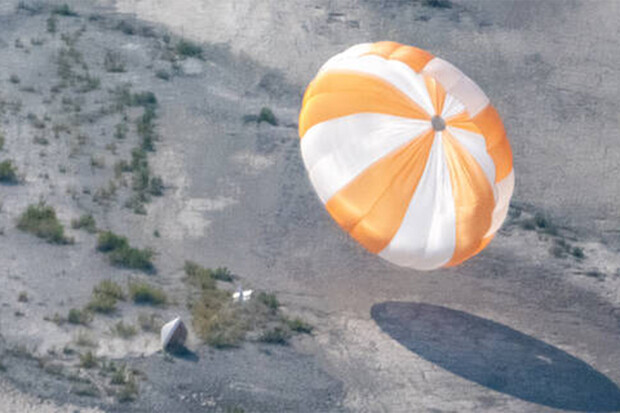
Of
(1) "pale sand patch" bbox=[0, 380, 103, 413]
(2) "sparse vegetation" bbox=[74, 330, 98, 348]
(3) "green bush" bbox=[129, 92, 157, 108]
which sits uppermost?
(3) "green bush" bbox=[129, 92, 157, 108]

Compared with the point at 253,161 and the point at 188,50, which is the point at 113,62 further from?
the point at 253,161

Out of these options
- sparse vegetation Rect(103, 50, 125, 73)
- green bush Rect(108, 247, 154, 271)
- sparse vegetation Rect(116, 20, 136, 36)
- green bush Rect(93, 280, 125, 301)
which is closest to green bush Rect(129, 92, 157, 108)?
sparse vegetation Rect(103, 50, 125, 73)

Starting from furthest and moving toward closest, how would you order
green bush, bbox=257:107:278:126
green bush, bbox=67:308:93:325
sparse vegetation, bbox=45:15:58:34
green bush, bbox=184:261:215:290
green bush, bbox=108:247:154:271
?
sparse vegetation, bbox=45:15:58:34, green bush, bbox=257:107:278:126, green bush, bbox=108:247:154:271, green bush, bbox=184:261:215:290, green bush, bbox=67:308:93:325

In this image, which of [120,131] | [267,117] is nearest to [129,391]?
[120,131]

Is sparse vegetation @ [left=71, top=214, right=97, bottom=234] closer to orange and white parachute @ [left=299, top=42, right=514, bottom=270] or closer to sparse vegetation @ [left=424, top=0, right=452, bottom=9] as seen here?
orange and white parachute @ [left=299, top=42, right=514, bottom=270]

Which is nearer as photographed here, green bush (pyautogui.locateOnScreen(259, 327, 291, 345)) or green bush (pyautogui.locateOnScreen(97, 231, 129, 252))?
green bush (pyautogui.locateOnScreen(259, 327, 291, 345))

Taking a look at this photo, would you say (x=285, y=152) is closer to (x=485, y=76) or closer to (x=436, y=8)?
(x=485, y=76)
